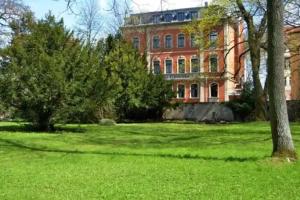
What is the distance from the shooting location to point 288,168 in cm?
1304

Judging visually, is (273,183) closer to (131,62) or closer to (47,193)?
(47,193)

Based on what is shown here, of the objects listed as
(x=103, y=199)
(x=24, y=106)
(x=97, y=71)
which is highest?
(x=97, y=71)

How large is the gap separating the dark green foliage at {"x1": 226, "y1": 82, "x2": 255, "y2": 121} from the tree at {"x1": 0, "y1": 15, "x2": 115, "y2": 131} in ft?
70.2

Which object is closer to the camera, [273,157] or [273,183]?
[273,183]

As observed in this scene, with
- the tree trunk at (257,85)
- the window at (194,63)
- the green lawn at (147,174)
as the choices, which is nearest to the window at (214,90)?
the window at (194,63)

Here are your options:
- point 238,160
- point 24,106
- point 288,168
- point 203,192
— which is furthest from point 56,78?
point 203,192

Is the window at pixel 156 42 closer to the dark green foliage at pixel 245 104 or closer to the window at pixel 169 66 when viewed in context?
the window at pixel 169 66

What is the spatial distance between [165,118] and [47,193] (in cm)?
4716

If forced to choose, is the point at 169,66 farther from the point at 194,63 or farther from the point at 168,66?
the point at 194,63

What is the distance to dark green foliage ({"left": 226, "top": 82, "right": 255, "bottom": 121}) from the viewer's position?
5066 centimetres

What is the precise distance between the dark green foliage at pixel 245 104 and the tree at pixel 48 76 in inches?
843

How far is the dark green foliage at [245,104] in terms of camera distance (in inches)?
1994

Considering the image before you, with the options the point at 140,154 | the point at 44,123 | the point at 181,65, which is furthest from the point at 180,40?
the point at 140,154

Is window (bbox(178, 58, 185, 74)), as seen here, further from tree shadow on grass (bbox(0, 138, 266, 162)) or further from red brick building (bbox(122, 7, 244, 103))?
tree shadow on grass (bbox(0, 138, 266, 162))
